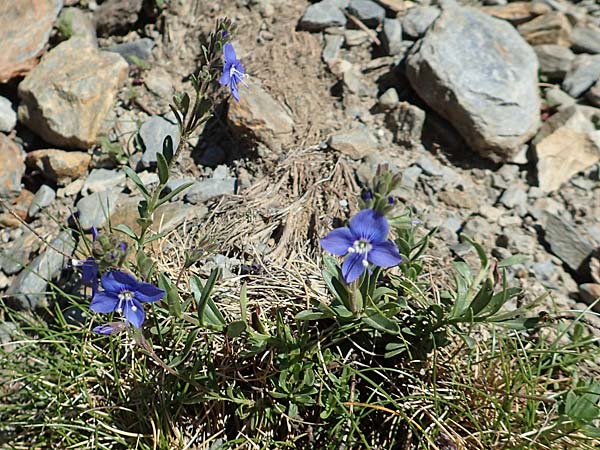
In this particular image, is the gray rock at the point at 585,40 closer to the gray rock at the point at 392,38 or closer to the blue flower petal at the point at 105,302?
the gray rock at the point at 392,38

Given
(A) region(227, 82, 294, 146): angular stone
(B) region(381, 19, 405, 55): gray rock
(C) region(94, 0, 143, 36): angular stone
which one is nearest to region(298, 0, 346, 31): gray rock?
(B) region(381, 19, 405, 55): gray rock

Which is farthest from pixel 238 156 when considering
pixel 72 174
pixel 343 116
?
pixel 72 174

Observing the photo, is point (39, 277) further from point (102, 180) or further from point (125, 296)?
point (125, 296)

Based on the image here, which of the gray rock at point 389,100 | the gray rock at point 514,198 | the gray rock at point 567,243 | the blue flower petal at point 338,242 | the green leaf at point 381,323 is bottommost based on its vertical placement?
the gray rock at point 567,243

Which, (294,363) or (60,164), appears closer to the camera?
(294,363)

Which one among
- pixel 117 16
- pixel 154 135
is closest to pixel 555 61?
pixel 154 135

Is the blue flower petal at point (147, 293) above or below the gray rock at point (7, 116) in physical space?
above

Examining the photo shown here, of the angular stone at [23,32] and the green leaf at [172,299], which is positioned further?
the angular stone at [23,32]

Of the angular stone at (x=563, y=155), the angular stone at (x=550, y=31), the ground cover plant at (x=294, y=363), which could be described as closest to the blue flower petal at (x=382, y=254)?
the ground cover plant at (x=294, y=363)
